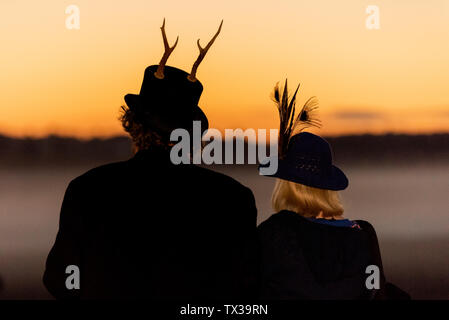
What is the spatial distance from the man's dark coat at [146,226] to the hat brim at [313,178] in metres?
0.25

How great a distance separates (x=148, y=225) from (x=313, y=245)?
1.70 feet

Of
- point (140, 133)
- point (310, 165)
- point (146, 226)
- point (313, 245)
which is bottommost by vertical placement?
point (313, 245)

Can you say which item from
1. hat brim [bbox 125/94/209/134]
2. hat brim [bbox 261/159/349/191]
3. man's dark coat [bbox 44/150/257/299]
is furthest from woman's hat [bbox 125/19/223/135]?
hat brim [bbox 261/159/349/191]

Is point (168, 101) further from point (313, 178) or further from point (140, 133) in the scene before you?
point (313, 178)

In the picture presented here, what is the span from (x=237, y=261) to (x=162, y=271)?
0.73 ft

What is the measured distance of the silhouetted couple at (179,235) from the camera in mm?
1736

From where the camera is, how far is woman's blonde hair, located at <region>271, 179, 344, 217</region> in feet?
6.52

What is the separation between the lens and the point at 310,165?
80.4 inches

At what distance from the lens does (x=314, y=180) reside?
6.54 ft

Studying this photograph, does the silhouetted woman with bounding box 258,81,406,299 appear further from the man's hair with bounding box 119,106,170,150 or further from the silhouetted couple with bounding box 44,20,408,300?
the man's hair with bounding box 119,106,170,150

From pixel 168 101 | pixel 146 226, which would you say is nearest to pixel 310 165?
pixel 168 101

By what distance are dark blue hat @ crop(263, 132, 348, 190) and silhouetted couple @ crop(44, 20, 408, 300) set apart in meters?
0.01

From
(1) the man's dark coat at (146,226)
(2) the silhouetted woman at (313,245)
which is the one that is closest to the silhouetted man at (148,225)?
(1) the man's dark coat at (146,226)
